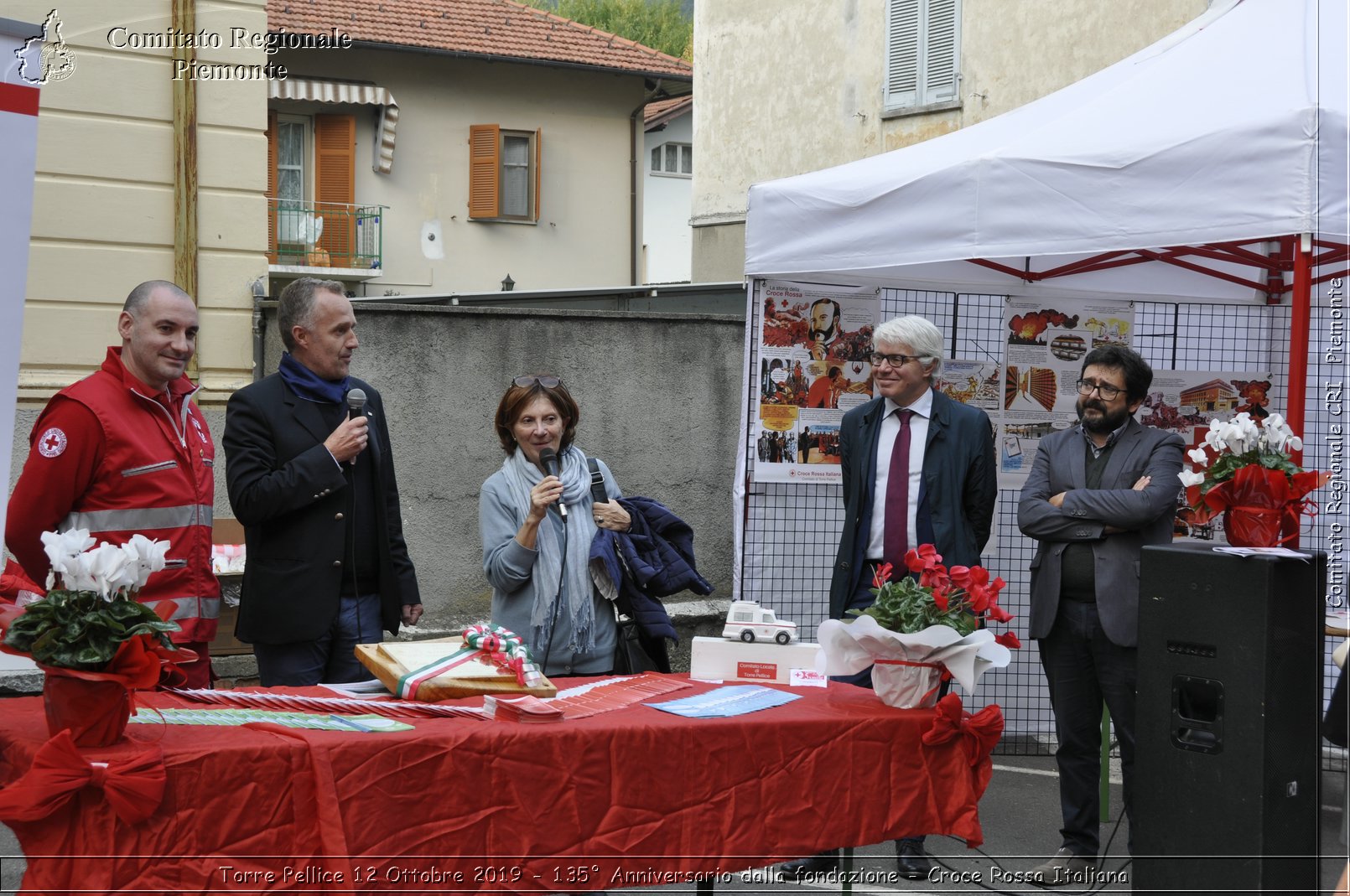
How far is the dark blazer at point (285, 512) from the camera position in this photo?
3842 mm

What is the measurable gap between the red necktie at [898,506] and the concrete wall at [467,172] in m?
18.3

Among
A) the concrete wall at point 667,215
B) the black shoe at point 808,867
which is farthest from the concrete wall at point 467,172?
the black shoe at point 808,867

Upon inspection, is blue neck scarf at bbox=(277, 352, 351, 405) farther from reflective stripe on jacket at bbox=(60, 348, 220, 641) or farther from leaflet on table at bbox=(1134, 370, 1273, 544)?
leaflet on table at bbox=(1134, 370, 1273, 544)

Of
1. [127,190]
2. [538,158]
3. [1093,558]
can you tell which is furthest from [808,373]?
[538,158]

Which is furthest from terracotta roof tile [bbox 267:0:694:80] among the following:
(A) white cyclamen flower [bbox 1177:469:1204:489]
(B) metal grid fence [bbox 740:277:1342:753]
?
(A) white cyclamen flower [bbox 1177:469:1204:489]

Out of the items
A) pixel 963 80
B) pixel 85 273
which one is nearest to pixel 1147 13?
pixel 963 80

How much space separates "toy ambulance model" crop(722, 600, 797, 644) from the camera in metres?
3.76

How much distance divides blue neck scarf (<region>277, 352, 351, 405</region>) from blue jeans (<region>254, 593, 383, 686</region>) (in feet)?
1.98

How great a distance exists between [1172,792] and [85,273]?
5440mm

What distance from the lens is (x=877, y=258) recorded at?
499 centimetres

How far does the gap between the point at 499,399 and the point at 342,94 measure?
15114 mm

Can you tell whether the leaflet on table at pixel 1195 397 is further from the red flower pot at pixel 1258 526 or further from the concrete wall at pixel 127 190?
the concrete wall at pixel 127 190

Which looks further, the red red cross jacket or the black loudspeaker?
the red red cross jacket

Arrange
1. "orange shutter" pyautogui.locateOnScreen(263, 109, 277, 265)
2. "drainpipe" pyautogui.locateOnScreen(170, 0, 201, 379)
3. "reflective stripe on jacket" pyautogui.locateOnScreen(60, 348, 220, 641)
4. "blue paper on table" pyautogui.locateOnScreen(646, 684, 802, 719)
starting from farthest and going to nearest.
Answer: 1. "orange shutter" pyautogui.locateOnScreen(263, 109, 277, 265)
2. "drainpipe" pyautogui.locateOnScreen(170, 0, 201, 379)
3. "reflective stripe on jacket" pyautogui.locateOnScreen(60, 348, 220, 641)
4. "blue paper on table" pyautogui.locateOnScreen(646, 684, 802, 719)
